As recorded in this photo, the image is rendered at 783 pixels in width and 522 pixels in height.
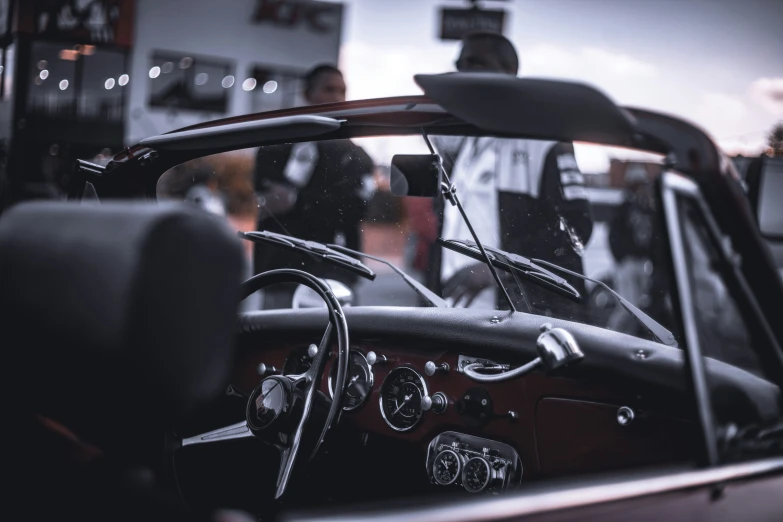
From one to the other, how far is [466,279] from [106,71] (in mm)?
14913

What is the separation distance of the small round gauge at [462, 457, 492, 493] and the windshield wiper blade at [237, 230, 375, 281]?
580mm


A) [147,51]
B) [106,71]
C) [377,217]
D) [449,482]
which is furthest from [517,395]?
[147,51]

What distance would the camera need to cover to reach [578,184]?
2.34m

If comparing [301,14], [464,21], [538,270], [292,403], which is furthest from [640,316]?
[301,14]

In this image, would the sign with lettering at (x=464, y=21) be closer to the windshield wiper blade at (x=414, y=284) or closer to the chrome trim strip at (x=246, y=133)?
the windshield wiper blade at (x=414, y=284)

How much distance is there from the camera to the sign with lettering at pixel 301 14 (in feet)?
61.6

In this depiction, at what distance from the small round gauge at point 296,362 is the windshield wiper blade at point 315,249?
28cm

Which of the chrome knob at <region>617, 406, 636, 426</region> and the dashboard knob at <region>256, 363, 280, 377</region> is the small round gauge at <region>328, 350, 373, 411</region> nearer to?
the dashboard knob at <region>256, 363, 280, 377</region>

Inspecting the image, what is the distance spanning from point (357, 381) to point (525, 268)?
595 millimetres

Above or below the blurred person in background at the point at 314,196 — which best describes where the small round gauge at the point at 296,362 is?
below

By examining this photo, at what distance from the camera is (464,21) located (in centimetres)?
547

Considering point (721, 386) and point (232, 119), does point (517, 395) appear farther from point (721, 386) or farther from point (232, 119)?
point (232, 119)

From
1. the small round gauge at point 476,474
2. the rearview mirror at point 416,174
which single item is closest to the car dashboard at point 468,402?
the small round gauge at point 476,474

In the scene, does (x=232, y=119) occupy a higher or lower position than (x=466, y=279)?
higher
